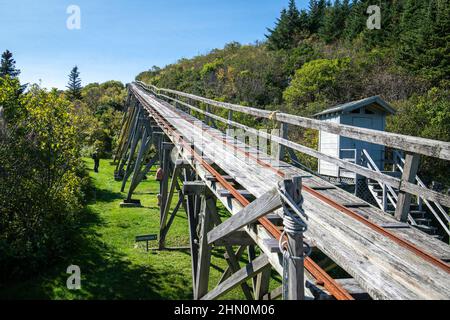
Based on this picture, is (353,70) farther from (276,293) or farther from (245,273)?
(245,273)

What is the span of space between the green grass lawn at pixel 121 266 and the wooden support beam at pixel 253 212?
480 cm

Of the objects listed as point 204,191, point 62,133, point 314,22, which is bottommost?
point 204,191

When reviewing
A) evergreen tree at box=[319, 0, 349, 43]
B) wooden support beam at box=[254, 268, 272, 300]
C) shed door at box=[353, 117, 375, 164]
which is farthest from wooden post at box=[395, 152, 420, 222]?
evergreen tree at box=[319, 0, 349, 43]

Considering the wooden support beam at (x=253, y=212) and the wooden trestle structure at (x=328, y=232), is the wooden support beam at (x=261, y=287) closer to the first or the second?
the wooden trestle structure at (x=328, y=232)

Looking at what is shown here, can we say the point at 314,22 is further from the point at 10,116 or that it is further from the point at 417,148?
the point at 417,148

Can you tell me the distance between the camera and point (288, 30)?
4506cm

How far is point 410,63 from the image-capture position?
26.9 m

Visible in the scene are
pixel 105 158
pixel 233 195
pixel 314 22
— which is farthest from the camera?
pixel 314 22

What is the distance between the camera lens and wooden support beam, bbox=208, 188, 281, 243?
2203 millimetres

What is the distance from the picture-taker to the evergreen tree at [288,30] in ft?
145

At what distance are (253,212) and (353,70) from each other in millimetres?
28361

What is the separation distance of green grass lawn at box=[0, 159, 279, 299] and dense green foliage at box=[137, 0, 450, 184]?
831 cm
